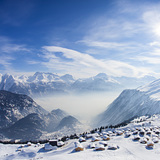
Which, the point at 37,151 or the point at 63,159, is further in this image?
the point at 37,151

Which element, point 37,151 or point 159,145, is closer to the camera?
point 159,145

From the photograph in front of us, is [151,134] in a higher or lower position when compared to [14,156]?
higher

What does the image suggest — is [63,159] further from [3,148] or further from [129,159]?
[3,148]

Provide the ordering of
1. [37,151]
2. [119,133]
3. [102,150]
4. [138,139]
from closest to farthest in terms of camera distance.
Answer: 1. [102,150]
2. [138,139]
3. [37,151]
4. [119,133]

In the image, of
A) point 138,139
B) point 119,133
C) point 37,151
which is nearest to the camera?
point 138,139

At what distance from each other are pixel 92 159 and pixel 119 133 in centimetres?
6388

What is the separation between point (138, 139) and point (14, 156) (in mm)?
72686

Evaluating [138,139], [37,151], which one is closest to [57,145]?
[37,151]

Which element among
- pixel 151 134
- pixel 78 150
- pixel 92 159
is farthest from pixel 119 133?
pixel 92 159

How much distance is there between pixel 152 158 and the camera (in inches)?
2281

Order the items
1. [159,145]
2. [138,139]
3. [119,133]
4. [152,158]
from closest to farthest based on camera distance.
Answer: [152,158]
[159,145]
[138,139]
[119,133]

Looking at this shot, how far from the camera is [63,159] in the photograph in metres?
55.4

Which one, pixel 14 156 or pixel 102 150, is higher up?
pixel 102 150

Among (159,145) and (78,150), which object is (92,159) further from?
(159,145)
